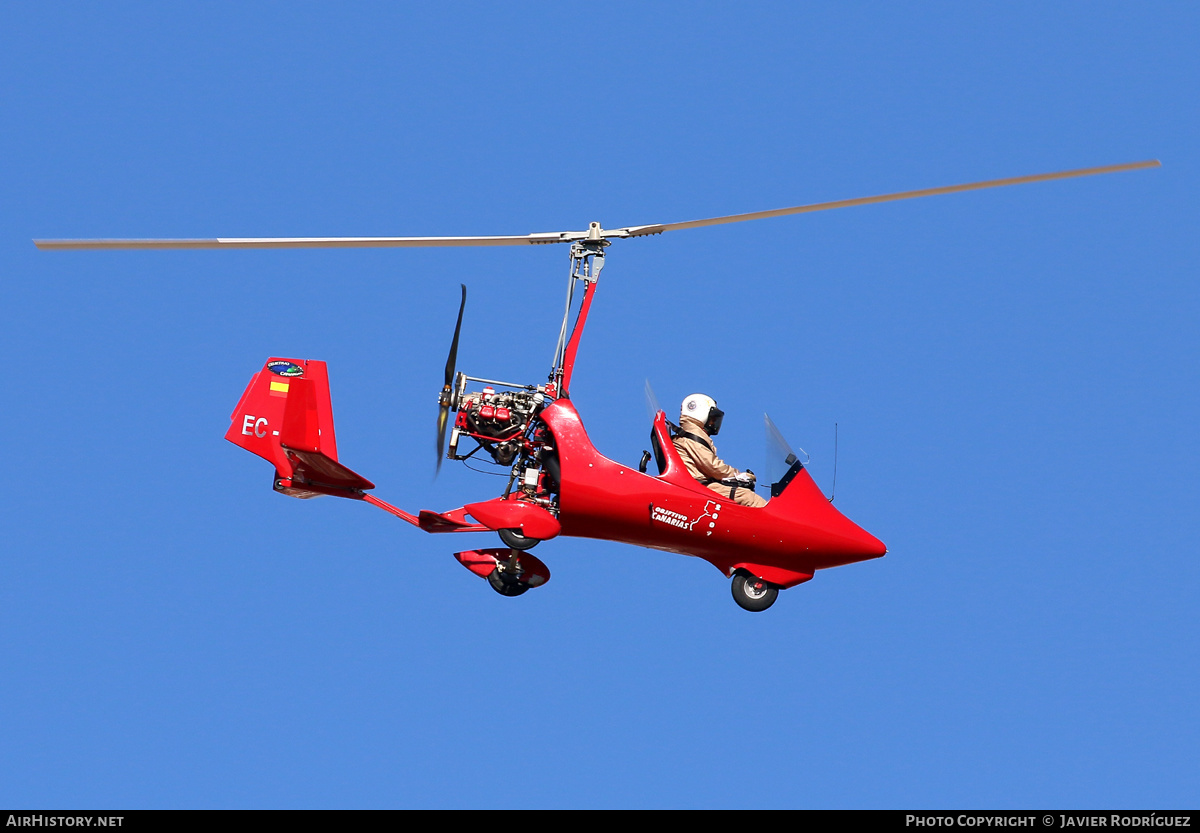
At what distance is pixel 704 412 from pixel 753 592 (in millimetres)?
2183

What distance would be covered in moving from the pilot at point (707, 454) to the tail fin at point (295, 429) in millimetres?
3699

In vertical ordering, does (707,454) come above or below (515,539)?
above

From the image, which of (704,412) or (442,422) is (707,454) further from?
(442,422)

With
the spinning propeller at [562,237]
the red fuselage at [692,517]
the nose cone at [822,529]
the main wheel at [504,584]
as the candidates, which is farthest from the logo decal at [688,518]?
the spinning propeller at [562,237]

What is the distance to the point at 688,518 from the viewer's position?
1600 centimetres

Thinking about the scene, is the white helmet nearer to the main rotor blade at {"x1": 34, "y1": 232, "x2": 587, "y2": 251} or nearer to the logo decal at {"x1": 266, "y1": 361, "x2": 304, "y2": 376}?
the main rotor blade at {"x1": 34, "y1": 232, "x2": 587, "y2": 251}

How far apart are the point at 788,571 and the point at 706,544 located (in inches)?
43.1

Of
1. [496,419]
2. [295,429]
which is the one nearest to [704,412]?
[496,419]

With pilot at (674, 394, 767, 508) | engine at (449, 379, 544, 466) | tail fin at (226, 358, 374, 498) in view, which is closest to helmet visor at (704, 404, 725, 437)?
pilot at (674, 394, 767, 508)

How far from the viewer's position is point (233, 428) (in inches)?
625
